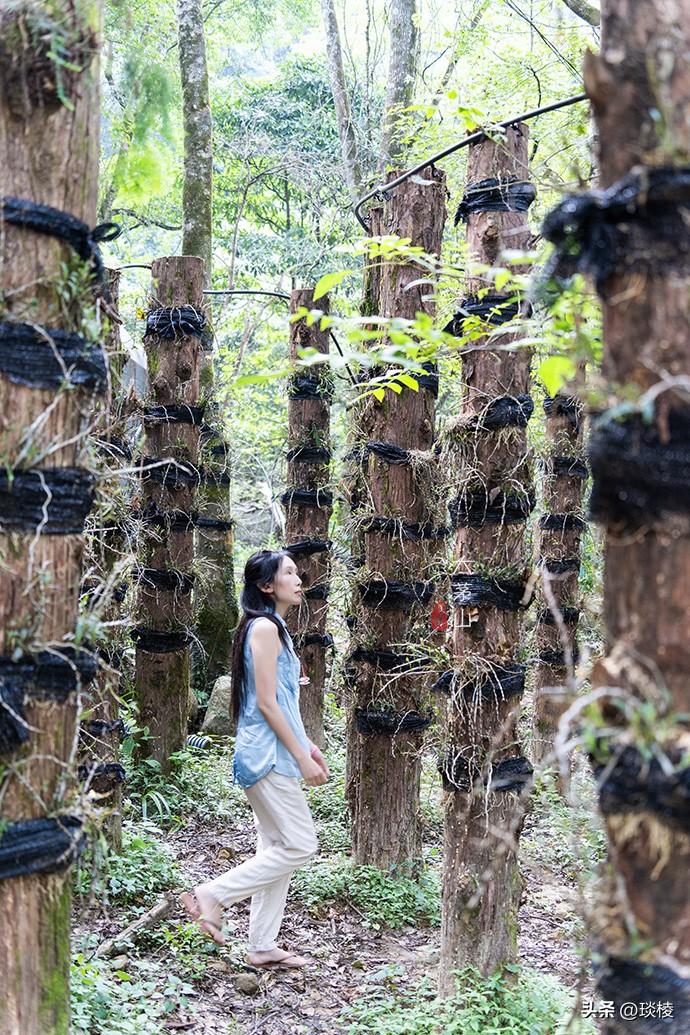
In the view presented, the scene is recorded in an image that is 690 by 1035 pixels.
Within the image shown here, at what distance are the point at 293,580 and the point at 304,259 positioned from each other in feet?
32.0

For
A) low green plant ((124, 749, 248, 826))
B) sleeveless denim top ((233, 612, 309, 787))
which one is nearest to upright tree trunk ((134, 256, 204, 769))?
low green plant ((124, 749, 248, 826))

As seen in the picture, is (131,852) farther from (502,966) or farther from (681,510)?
(681,510)

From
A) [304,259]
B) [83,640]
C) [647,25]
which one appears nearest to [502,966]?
[83,640]

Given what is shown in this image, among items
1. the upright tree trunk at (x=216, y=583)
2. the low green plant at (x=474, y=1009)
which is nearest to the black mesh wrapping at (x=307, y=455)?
the upright tree trunk at (x=216, y=583)

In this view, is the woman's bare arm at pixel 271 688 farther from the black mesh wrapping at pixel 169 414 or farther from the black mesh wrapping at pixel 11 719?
the black mesh wrapping at pixel 169 414

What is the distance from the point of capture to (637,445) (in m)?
1.67

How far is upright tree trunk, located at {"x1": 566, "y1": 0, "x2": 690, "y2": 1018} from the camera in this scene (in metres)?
1.65

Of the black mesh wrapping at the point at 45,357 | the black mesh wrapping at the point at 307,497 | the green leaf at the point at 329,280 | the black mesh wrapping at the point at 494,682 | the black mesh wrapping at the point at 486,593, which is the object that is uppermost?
the black mesh wrapping at the point at 307,497

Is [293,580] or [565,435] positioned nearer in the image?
[293,580]

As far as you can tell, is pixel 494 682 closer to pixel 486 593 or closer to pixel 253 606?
pixel 486 593

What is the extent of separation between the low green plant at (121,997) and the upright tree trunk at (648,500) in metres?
2.51

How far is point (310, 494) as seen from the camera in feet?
25.3

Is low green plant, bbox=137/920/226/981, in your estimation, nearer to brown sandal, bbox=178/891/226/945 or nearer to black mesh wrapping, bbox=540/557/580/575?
brown sandal, bbox=178/891/226/945

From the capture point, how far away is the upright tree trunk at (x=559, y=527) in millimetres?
7777
